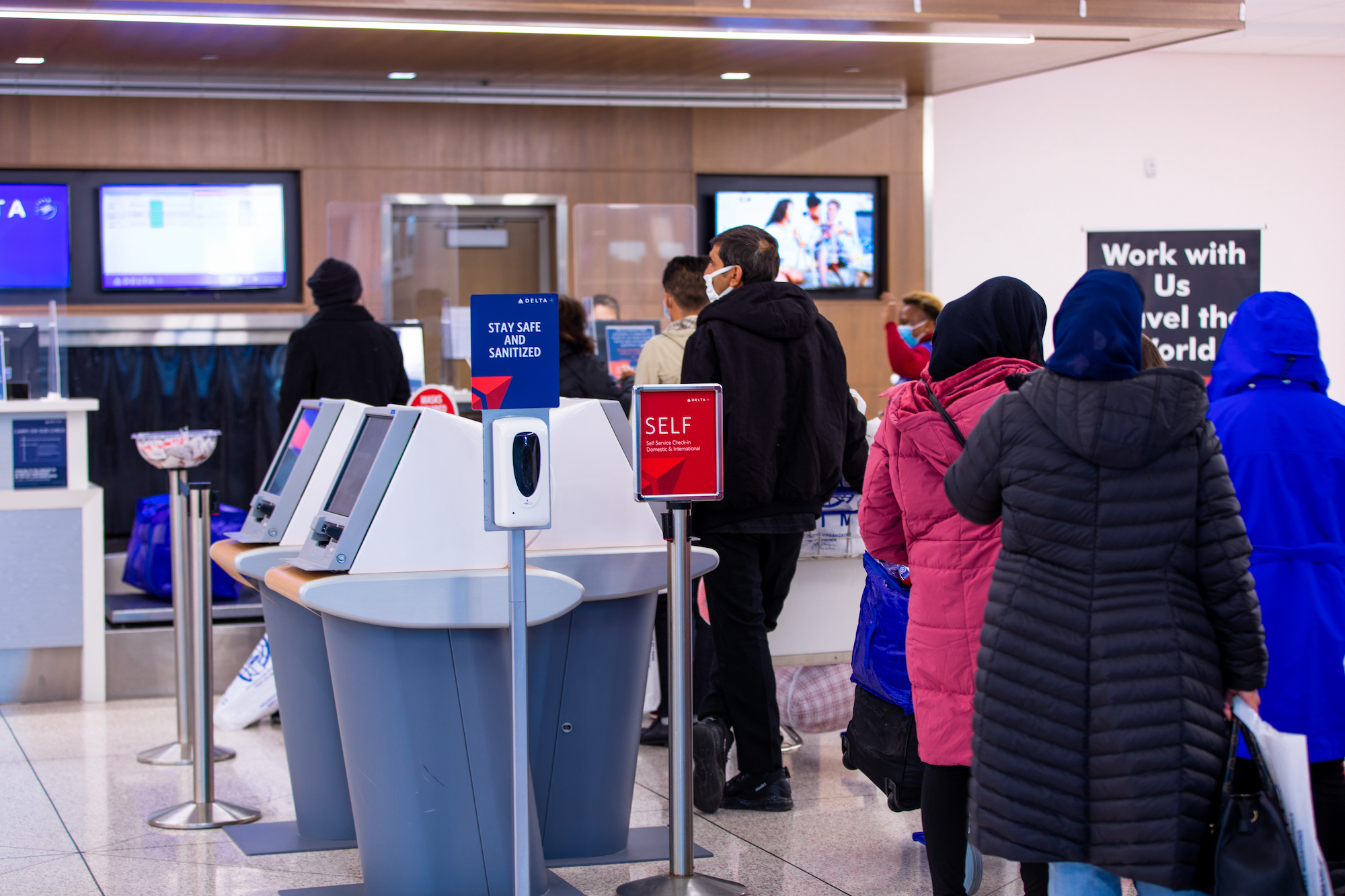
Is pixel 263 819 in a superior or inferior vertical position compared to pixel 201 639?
inferior

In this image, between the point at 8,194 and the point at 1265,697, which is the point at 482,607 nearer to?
the point at 1265,697

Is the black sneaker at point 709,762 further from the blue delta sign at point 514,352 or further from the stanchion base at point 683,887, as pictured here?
the blue delta sign at point 514,352

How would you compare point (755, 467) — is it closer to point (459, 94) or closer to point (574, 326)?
point (574, 326)

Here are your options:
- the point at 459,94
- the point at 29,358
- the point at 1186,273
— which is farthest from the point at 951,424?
the point at 1186,273

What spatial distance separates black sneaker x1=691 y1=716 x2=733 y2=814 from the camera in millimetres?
3791

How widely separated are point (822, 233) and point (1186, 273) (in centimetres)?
285

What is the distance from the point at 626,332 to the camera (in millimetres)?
6707

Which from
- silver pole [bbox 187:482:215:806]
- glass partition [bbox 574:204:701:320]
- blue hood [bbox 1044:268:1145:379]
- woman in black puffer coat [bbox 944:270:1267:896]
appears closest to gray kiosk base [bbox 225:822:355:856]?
silver pole [bbox 187:482:215:806]

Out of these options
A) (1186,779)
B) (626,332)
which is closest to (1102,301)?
(1186,779)

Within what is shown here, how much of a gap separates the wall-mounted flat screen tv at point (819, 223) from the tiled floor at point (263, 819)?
16.3 feet

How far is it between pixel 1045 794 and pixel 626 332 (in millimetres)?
4727

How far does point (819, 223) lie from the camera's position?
9188mm

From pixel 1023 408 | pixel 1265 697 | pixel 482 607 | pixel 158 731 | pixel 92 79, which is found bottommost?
pixel 158 731

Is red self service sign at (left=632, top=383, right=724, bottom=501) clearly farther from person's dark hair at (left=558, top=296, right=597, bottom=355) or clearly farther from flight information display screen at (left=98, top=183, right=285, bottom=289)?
flight information display screen at (left=98, top=183, right=285, bottom=289)
